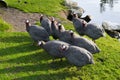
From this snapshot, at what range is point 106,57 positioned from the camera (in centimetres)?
2100

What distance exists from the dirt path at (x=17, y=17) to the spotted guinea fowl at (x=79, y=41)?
191 inches

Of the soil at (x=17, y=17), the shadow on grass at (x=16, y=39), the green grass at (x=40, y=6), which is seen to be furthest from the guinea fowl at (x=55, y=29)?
the green grass at (x=40, y=6)

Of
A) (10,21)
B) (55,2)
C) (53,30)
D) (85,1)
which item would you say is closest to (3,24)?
(10,21)

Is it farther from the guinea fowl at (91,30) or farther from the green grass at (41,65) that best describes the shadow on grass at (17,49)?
the guinea fowl at (91,30)

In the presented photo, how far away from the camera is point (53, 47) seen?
18.8 meters

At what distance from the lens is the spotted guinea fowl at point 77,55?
A: 696 inches

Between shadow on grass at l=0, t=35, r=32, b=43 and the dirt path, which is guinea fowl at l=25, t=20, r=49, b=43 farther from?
the dirt path

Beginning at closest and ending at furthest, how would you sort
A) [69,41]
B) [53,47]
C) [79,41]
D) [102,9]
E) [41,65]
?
[53,47] < [41,65] < [79,41] < [69,41] < [102,9]

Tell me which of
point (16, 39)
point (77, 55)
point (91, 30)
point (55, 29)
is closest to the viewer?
point (77, 55)

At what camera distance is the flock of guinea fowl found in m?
17.9

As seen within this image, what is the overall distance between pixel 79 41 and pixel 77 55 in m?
1.81

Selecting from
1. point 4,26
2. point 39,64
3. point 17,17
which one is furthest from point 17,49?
point 17,17

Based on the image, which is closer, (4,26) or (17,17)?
(4,26)

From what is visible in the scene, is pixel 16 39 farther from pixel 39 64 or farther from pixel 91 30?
pixel 91 30
